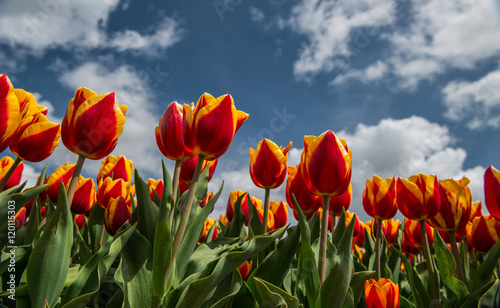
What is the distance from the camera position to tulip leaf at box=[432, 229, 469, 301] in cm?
Answer: 207

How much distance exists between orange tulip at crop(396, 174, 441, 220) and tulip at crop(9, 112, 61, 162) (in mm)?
2264

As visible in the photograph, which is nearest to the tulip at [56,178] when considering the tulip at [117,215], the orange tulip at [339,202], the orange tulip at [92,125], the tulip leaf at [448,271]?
the tulip at [117,215]

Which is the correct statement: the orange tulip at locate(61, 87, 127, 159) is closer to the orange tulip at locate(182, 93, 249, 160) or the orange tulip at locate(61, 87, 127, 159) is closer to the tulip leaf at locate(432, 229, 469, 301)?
the orange tulip at locate(182, 93, 249, 160)

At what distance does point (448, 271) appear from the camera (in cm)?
211

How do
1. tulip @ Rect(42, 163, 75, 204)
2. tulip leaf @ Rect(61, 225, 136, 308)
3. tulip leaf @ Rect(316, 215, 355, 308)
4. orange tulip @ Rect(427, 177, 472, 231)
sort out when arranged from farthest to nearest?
tulip @ Rect(42, 163, 75, 204) → orange tulip @ Rect(427, 177, 472, 231) → tulip leaf @ Rect(316, 215, 355, 308) → tulip leaf @ Rect(61, 225, 136, 308)

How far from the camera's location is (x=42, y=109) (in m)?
2.11

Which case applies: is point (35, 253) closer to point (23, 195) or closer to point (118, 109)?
point (23, 195)

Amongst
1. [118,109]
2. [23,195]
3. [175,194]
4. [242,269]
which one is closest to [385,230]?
[242,269]

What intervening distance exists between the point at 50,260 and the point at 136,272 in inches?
14.4

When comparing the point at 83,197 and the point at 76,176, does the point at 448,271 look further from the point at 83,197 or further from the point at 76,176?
the point at 83,197

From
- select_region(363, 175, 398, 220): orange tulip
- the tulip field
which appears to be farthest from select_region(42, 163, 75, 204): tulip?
select_region(363, 175, 398, 220): orange tulip

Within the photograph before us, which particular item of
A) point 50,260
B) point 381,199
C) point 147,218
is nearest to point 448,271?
point 381,199

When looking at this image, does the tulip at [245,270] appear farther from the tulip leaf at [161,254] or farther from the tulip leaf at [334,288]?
the tulip leaf at [161,254]

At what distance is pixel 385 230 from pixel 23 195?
4054 mm
